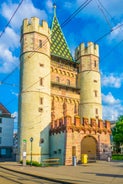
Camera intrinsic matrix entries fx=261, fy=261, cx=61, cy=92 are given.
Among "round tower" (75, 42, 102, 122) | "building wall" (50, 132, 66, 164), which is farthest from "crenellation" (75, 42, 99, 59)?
"building wall" (50, 132, 66, 164)

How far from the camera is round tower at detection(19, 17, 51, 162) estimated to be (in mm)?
36125

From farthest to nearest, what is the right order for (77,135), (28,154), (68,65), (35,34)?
(68,65) → (35,34) → (28,154) → (77,135)

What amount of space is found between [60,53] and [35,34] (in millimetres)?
8896

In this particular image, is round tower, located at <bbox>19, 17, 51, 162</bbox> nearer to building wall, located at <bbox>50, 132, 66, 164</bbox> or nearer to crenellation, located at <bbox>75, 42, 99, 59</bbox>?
building wall, located at <bbox>50, 132, 66, 164</bbox>

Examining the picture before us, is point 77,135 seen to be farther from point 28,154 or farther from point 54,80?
point 54,80

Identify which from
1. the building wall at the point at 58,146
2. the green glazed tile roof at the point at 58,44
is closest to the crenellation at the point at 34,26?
the green glazed tile roof at the point at 58,44

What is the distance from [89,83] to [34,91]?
11331 millimetres

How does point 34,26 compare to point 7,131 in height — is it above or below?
above

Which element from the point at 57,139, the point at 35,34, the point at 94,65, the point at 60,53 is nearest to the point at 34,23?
the point at 35,34

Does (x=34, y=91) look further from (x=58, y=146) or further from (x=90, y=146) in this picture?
(x=90, y=146)

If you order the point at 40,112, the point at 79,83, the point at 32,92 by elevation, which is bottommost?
the point at 40,112

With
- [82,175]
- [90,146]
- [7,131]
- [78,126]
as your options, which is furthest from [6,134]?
[82,175]

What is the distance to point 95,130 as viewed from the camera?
113 feet

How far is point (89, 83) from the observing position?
4475cm
